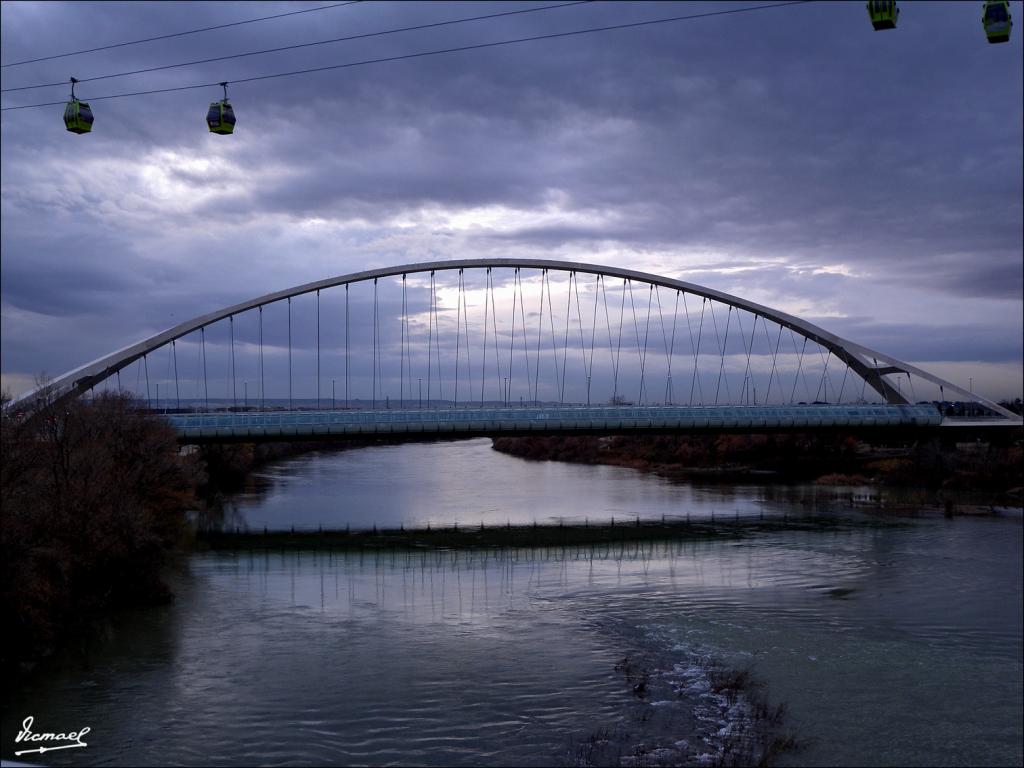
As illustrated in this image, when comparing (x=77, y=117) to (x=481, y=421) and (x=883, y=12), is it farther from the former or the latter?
(x=481, y=421)

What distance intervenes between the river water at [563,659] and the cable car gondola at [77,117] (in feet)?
24.0

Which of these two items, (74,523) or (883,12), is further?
(74,523)

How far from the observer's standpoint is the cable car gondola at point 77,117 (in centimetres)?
993

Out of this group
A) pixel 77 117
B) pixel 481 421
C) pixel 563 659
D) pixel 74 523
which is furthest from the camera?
pixel 481 421

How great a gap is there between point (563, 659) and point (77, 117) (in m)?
10.2

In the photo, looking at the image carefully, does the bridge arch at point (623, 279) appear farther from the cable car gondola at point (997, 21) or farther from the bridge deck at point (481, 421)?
the cable car gondola at point (997, 21)

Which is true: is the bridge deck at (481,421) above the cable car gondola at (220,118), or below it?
below

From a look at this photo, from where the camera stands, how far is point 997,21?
7.72 m

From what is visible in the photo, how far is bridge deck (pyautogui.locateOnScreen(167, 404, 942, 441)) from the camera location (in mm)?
32938

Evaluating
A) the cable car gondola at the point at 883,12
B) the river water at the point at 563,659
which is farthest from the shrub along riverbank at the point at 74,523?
the cable car gondola at the point at 883,12

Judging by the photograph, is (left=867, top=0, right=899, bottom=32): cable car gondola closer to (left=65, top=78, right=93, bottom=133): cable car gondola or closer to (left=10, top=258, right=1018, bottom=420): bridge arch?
(left=65, top=78, right=93, bottom=133): cable car gondola

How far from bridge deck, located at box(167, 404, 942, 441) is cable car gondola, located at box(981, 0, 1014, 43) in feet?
87.2

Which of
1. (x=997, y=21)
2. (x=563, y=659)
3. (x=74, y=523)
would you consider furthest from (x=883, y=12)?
(x=74, y=523)

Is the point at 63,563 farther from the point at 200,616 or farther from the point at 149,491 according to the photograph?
the point at 149,491
